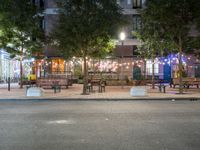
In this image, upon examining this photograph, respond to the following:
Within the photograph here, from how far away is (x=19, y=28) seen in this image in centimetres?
3725

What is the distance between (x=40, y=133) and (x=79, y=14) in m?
17.8

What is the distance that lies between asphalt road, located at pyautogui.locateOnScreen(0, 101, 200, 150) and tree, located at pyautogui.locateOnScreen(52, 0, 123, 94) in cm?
1165

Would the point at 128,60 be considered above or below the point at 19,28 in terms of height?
below

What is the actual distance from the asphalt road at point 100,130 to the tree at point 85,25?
459 inches

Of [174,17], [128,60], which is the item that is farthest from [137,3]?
[174,17]

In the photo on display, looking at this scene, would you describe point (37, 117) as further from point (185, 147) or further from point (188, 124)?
point (185, 147)

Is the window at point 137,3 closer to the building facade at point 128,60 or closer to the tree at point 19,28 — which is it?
A: the building facade at point 128,60

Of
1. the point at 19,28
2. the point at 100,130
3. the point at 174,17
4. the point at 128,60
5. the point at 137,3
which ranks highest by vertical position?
the point at 137,3

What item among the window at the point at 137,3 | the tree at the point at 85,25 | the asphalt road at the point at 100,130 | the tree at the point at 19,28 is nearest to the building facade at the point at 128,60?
the window at the point at 137,3

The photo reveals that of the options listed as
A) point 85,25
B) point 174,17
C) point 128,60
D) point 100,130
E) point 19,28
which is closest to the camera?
point 100,130

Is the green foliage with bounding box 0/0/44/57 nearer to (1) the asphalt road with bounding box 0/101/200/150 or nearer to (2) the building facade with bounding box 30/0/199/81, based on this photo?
(2) the building facade with bounding box 30/0/199/81

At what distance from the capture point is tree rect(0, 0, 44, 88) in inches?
1443

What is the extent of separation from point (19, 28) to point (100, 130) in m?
26.7

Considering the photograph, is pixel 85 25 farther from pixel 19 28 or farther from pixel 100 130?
pixel 100 130
